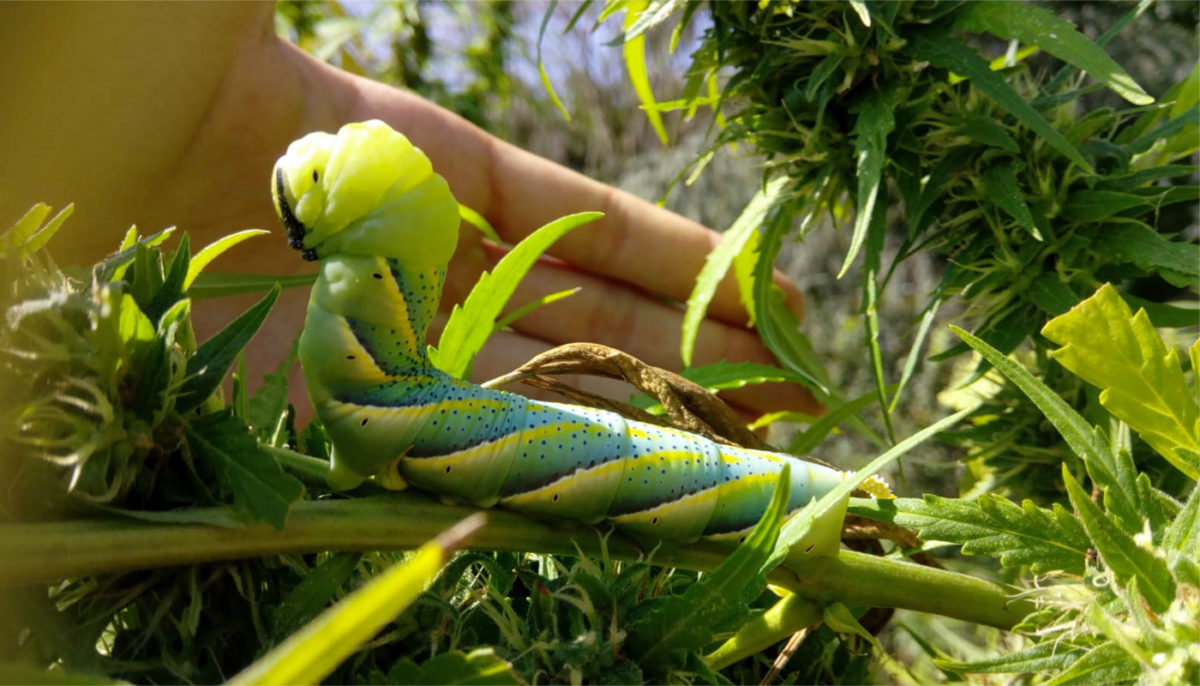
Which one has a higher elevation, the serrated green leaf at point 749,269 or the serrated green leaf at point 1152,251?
the serrated green leaf at point 1152,251

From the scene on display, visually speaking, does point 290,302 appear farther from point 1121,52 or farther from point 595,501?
point 1121,52

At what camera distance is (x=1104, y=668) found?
381mm

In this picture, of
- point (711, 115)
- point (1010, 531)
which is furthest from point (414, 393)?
point (711, 115)

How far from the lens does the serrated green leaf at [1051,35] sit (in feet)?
2.05

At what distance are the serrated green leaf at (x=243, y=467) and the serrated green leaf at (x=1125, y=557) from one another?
31cm

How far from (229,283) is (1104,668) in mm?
478

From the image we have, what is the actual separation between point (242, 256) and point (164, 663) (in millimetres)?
999

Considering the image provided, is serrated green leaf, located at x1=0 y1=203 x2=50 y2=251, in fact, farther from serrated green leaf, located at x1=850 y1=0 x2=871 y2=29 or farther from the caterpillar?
serrated green leaf, located at x1=850 y1=0 x2=871 y2=29

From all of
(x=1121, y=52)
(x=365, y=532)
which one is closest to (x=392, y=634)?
(x=365, y=532)

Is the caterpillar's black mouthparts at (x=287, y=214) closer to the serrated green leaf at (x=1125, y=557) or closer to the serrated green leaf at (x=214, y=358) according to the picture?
the serrated green leaf at (x=214, y=358)

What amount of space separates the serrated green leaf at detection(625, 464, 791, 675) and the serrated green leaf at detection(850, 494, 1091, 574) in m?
0.12

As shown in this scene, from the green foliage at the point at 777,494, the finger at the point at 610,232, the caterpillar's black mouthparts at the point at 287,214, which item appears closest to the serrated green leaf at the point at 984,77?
the green foliage at the point at 777,494

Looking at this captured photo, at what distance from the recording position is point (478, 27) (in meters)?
2.23

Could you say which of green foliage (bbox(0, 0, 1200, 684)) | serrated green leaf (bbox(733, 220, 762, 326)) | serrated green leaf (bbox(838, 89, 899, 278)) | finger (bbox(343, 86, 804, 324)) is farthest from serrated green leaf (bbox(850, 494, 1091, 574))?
finger (bbox(343, 86, 804, 324))
